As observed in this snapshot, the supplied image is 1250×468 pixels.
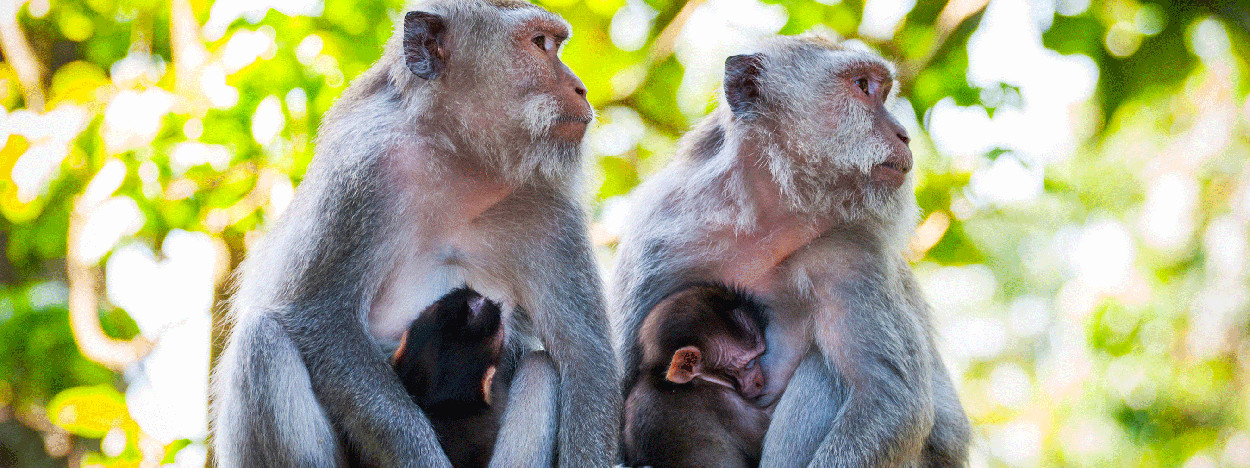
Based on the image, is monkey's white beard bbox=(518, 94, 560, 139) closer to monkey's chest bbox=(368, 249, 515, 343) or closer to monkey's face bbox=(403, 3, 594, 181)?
monkey's face bbox=(403, 3, 594, 181)

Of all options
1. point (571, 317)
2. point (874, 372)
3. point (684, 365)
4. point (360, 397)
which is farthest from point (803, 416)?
point (360, 397)

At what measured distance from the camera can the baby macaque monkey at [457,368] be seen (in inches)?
117

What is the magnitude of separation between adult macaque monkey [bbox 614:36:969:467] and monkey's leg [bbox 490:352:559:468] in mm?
656

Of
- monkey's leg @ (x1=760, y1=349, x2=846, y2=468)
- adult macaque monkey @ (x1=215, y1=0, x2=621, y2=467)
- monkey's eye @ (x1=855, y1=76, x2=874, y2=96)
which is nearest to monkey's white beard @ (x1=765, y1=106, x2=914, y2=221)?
monkey's eye @ (x1=855, y1=76, x2=874, y2=96)

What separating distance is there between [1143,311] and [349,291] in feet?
24.3

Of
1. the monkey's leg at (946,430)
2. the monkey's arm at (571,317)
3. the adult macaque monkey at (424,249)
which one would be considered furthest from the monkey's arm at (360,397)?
the monkey's leg at (946,430)

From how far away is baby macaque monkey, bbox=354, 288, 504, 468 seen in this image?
117 inches

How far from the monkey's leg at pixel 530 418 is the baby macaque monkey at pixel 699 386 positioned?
0.51 meters

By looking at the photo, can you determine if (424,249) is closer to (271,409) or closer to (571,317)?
(571,317)

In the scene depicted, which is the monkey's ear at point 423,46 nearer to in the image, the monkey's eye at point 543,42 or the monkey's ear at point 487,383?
the monkey's eye at point 543,42

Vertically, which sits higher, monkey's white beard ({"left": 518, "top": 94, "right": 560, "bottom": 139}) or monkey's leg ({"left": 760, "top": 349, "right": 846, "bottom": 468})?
monkey's white beard ({"left": 518, "top": 94, "right": 560, "bottom": 139})

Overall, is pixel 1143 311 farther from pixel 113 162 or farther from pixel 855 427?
pixel 113 162

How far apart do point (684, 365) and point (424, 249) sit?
0.95 metres

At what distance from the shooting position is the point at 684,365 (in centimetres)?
341
